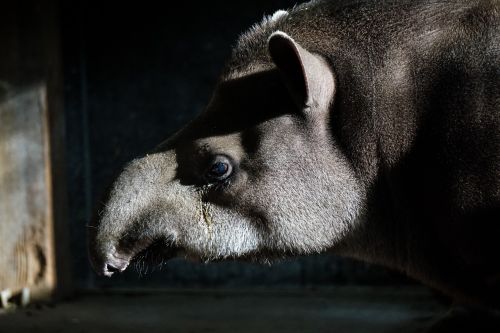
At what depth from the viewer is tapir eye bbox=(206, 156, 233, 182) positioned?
447 centimetres

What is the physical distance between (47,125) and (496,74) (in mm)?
4451

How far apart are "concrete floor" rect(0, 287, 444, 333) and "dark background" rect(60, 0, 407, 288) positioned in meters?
0.14

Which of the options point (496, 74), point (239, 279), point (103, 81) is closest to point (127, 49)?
point (103, 81)

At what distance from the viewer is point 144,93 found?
8.05m

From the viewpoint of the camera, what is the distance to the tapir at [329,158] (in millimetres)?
4297

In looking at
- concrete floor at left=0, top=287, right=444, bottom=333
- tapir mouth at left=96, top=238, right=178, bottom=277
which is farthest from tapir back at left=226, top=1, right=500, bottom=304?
concrete floor at left=0, top=287, right=444, bottom=333

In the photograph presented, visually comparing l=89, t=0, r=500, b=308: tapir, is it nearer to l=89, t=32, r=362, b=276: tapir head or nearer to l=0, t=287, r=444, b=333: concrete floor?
l=89, t=32, r=362, b=276: tapir head

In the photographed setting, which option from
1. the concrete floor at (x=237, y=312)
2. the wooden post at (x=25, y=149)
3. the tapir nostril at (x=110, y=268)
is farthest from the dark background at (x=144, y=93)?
the tapir nostril at (x=110, y=268)

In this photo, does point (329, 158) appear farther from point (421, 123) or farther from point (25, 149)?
point (25, 149)

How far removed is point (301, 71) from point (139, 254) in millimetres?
1199

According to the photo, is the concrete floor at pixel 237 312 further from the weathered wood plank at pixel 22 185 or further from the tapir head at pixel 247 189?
the tapir head at pixel 247 189

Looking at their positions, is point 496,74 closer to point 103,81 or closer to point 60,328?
point 60,328

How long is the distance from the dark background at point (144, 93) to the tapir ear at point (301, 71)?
346 centimetres

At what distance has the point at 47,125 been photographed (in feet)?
25.0
